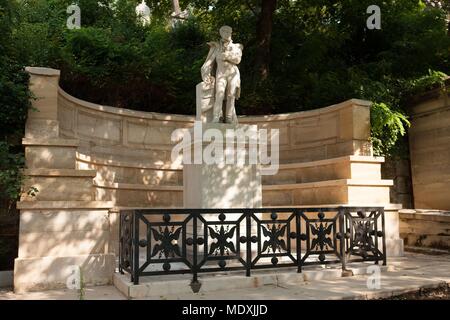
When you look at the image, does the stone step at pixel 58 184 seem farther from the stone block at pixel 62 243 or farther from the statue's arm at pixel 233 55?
the statue's arm at pixel 233 55

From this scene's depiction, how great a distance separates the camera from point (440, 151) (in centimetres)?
1113

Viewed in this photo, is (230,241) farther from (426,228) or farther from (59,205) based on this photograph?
(426,228)

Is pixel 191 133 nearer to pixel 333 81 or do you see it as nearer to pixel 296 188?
pixel 296 188

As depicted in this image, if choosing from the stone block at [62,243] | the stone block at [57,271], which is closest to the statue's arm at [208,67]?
the stone block at [62,243]

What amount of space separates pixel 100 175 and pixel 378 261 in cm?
603

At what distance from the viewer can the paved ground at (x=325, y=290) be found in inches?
210

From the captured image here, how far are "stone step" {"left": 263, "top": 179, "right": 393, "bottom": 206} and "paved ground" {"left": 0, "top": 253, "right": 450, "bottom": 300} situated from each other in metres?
2.58

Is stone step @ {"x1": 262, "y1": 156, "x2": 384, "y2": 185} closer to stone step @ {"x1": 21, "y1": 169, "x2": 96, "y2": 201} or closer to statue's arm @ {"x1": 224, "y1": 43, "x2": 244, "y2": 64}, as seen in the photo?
statue's arm @ {"x1": 224, "y1": 43, "x2": 244, "y2": 64}

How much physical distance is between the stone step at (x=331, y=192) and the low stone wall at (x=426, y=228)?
36.6 inches

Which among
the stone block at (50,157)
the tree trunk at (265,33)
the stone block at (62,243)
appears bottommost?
the stone block at (62,243)

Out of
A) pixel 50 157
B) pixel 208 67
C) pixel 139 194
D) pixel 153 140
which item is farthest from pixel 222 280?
pixel 153 140

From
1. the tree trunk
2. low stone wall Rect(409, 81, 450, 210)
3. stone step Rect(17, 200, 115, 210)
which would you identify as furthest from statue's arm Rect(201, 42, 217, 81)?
low stone wall Rect(409, 81, 450, 210)

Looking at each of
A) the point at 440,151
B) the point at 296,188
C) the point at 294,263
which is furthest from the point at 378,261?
the point at 440,151

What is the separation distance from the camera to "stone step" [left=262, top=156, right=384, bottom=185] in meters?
9.64
